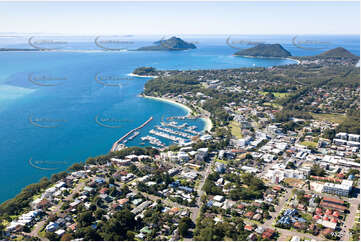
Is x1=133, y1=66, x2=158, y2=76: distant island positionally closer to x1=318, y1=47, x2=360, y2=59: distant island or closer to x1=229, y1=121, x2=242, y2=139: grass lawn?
x1=229, y1=121, x2=242, y2=139: grass lawn

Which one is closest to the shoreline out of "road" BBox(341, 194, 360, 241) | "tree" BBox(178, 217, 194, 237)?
"road" BBox(341, 194, 360, 241)

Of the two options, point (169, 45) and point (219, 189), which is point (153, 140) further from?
point (169, 45)

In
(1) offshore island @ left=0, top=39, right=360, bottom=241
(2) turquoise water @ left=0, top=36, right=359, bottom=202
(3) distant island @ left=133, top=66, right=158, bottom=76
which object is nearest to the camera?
(1) offshore island @ left=0, top=39, right=360, bottom=241

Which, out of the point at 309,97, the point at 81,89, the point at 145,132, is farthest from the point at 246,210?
the point at 81,89

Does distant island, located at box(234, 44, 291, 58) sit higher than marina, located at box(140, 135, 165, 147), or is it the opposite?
distant island, located at box(234, 44, 291, 58)

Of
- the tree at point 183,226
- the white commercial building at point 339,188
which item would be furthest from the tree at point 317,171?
the tree at point 183,226


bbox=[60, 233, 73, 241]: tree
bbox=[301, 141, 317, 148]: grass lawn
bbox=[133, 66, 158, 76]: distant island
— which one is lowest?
bbox=[60, 233, 73, 241]: tree

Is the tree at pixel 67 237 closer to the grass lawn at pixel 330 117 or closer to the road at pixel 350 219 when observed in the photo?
the road at pixel 350 219

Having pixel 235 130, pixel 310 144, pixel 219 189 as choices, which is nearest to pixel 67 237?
pixel 219 189
